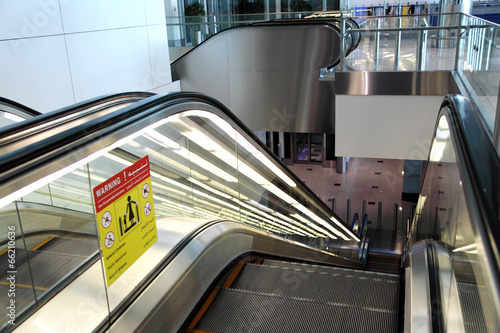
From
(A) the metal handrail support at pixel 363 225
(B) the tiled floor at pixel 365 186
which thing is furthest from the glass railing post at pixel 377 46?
(B) the tiled floor at pixel 365 186

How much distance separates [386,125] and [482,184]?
7182 millimetres

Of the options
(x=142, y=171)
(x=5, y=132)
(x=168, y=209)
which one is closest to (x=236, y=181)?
(x=168, y=209)

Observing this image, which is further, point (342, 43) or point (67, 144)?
point (342, 43)

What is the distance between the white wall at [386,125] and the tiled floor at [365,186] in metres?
5.38

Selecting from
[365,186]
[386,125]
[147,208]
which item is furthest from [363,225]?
[147,208]

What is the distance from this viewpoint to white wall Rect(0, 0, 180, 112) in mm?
5438

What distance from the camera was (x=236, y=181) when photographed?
4.57 metres

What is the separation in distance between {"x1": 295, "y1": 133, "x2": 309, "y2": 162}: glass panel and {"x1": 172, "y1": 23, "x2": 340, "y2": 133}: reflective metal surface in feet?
24.1

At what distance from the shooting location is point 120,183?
7.16 feet

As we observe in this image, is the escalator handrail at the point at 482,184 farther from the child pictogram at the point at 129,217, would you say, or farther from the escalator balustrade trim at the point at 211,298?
the escalator balustrade trim at the point at 211,298

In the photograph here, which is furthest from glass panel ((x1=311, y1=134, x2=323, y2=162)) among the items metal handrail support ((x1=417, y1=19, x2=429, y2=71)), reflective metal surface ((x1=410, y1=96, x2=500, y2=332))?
reflective metal surface ((x1=410, y1=96, x2=500, y2=332))

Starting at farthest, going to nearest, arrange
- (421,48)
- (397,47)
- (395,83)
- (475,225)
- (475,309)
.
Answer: (397,47) < (395,83) < (421,48) < (475,309) < (475,225)

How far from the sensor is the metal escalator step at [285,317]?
2.73 meters

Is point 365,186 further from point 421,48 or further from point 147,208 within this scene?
point 147,208
